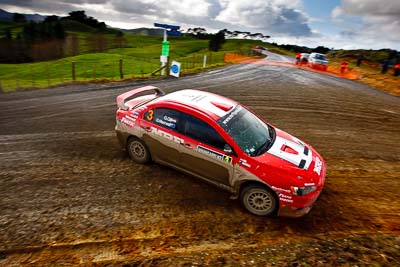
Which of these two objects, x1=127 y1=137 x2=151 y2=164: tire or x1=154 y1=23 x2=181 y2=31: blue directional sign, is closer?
x1=127 y1=137 x2=151 y2=164: tire

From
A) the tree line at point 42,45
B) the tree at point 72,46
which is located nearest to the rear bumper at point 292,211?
the tree line at point 42,45

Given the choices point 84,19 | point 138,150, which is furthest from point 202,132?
point 84,19

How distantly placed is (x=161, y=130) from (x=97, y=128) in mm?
4173

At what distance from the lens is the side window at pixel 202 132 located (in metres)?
5.62


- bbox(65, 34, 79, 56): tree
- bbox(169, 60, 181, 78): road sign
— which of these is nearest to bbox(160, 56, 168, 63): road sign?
bbox(169, 60, 181, 78): road sign

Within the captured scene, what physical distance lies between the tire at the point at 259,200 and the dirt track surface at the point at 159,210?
0.50 ft

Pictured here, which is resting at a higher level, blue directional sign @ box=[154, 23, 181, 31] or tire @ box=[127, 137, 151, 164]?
blue directional sign @ box=[154, 23, 181, 31]

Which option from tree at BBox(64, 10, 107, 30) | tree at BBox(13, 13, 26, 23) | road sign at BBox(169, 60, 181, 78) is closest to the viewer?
road sign at BBox(169, 60, 181, 78)

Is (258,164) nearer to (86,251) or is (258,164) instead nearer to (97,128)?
(86,251)

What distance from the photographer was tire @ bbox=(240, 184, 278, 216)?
5.32 m

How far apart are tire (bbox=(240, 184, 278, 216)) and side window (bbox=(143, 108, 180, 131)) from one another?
1955 mm

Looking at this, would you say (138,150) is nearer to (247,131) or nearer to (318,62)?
(247,131)

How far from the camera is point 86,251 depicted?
4.47 meters

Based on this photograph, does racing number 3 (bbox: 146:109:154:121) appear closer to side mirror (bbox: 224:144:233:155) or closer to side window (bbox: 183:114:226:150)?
side window (bbox: 183:114:226:150)
